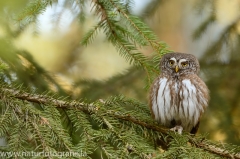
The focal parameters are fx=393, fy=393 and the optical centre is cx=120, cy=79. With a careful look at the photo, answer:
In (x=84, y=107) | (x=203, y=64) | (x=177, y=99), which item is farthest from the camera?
(x=203, y=64)

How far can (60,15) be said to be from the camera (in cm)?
339

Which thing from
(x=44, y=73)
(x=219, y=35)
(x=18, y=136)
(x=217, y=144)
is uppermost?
(x=219, y=35)

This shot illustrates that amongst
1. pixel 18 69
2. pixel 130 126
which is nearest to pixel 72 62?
pixel 18 69

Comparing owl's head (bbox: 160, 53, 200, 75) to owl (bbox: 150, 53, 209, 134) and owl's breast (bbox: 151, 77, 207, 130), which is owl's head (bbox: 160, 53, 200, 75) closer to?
owl (bbox: 150, 53, 209, 134)

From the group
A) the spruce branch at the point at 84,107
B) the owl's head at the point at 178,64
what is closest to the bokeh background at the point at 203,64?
the owl's head at the point at 178,64

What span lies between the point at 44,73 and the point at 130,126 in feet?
3.45

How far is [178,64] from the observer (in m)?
3.28

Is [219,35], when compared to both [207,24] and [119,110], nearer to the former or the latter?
[207,24]

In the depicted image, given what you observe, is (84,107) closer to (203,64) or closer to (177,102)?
→ (177,102)

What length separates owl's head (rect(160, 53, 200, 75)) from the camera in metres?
3.19

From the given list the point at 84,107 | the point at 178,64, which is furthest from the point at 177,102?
the point at 84,107

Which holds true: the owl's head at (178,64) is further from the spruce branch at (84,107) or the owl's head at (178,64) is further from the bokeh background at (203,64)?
the spruce branch at (84,107)

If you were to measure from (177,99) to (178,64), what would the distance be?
1.41 ft

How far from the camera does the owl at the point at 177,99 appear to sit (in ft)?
9.71
